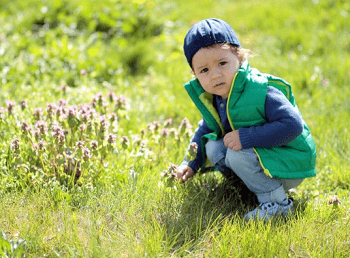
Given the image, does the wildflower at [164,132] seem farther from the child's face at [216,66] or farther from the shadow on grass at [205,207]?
the child's face at [216,66]

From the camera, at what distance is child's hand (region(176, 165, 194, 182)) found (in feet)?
9.78

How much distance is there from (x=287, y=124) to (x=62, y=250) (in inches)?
59.5

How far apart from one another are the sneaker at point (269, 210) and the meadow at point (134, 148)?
92 mm

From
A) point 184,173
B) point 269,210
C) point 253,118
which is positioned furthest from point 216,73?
point 269,210

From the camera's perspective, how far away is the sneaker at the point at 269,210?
2.63m

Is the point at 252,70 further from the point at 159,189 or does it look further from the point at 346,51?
the point at 346,51

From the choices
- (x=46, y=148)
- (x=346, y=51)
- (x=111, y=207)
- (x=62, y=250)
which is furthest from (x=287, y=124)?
(x=346, y=51)

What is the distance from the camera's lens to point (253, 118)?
2.67 meters

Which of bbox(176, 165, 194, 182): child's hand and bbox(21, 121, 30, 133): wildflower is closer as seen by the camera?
bbox(21, 121, 30, 133): wildflower

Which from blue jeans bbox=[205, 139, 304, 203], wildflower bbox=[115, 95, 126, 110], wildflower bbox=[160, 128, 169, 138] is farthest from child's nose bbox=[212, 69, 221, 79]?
wildflower bbox=[115, 95, 126, 110]

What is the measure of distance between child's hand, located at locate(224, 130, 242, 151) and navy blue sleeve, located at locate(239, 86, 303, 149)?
3 cm

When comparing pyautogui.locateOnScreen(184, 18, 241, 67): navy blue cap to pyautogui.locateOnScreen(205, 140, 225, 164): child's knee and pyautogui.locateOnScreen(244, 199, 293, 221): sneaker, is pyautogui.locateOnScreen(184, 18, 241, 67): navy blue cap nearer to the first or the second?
pyautogui.locateOnScreen(205, 140, 225, 164): child's knee

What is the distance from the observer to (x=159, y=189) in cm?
278

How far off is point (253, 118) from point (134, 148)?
1.18m
